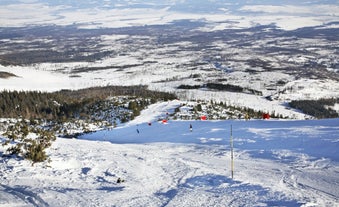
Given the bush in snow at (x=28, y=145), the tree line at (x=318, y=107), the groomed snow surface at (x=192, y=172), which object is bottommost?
the tree line at (x=318, y=107)

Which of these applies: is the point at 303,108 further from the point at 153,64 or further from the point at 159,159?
the point at 153,64

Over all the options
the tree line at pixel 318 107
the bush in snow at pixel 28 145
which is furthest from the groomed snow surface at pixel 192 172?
the tree line at pixel 318 107

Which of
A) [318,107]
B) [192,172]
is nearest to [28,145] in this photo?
[192,172]

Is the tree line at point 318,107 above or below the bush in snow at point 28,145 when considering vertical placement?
below

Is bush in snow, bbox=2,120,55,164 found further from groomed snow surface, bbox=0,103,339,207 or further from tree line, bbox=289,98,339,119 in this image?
tree line, bbox=289,98,339,119

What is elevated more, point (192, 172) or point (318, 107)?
point (192, 172)

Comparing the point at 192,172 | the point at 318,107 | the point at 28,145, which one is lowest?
the point at 318,107

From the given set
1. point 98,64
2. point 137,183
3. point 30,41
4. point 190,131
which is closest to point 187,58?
point 98,64

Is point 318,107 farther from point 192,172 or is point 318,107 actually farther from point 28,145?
point 28,145

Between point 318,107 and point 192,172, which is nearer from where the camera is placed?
point 192,172

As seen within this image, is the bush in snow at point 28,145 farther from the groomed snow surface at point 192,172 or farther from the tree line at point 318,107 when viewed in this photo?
the tree line at point 318,107
